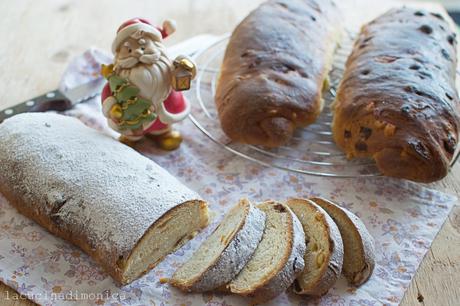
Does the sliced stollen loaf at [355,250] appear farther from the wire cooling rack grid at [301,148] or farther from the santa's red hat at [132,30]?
the santa's red hat at [132,30]

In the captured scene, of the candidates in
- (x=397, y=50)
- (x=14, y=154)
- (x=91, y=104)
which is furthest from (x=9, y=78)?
(x=397, y=50)

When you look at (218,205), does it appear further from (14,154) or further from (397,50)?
(397,50)

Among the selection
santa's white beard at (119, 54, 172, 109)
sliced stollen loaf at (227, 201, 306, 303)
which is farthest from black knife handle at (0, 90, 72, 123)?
sliced stollen loaf at (227, 201, 306, 303)

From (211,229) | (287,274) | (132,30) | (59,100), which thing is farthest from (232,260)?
(59,100)

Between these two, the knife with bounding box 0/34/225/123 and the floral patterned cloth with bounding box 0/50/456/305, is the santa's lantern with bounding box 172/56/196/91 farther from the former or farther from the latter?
the knife with bounding box 0/34/225/123

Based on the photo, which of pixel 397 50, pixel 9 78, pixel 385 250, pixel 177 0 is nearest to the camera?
pixel 385 250

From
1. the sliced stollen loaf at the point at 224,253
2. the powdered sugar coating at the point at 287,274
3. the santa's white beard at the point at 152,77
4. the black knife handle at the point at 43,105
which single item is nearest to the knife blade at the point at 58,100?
the black knife handle at the point at 43,105

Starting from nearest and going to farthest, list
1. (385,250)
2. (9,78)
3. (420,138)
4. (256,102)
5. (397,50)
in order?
(385,250) → (420,138) → (256,102) → (397,50) → (9,78)
